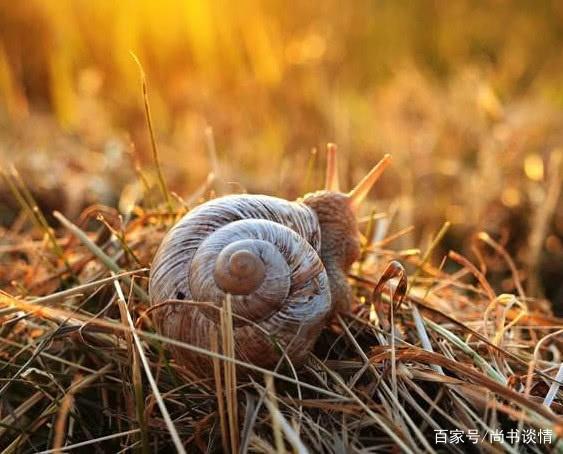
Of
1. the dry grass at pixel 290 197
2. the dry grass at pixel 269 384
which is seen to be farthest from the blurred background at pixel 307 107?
the dry grass at pixel 269 384

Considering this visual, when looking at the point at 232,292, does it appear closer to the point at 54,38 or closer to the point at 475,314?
the point at 475,314

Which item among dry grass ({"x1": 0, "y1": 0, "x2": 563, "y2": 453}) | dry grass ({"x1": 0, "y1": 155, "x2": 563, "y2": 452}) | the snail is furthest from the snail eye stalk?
the snail

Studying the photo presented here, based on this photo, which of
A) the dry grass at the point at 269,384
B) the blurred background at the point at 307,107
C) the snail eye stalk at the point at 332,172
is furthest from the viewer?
the blurred background at the point at 307,107

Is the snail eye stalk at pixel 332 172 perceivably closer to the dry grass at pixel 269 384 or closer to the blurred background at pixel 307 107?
the blurred background at pixel 307 107

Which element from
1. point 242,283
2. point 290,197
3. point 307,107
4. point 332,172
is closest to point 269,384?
point 242,283

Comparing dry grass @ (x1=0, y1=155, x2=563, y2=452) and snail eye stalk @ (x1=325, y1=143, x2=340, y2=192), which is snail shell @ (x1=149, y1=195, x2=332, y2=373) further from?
snail eye stalk @ (x1=325, y1=143, x2=340, y2=192)

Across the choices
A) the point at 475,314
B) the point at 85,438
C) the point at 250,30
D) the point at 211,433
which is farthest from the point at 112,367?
the point at 250,30

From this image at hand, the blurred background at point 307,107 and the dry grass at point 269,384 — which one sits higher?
the dry grass at point 269,384

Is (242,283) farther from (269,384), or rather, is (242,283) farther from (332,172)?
(332,172)
